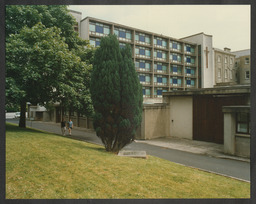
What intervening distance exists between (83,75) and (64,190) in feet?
27.8

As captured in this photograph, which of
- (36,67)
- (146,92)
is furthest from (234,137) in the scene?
(146,92)

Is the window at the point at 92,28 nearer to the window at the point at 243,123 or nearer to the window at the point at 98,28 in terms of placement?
the window at the point at 98,28

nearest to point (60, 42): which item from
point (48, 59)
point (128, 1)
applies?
point (48, 59)

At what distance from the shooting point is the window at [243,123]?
1025 centimetres

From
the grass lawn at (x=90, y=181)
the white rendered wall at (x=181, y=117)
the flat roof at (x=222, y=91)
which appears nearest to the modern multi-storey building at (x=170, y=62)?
the white rendered wall at (x=181, y=117)

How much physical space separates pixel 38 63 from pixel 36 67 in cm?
35

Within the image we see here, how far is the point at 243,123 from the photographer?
10.4 m

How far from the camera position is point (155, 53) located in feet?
108

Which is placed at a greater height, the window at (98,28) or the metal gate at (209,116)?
the window at (98,28)

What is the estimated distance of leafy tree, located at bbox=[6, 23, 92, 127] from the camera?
6806mm

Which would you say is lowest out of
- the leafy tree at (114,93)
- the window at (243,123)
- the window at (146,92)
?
the window at (243,123)

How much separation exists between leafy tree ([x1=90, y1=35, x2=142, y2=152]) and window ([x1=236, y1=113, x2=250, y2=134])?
253 inches

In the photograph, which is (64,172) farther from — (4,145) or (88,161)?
(4,145)

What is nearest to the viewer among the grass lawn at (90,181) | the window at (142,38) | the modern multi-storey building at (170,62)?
the grass lawn at (90,181)
